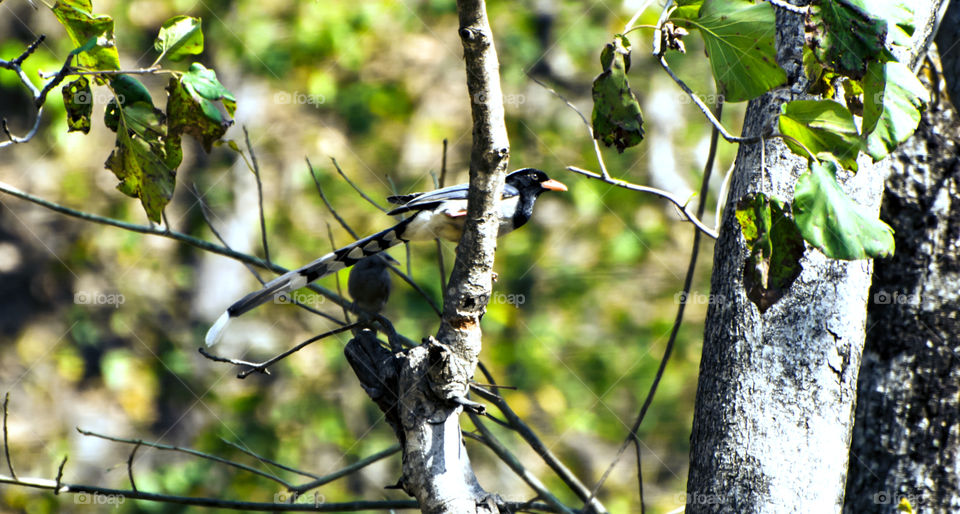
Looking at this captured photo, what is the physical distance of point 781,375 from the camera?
198cm

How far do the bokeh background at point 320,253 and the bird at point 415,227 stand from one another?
10.5 ft

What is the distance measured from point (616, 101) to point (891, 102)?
59 cm

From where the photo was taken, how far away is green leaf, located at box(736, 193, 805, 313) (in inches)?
65.7

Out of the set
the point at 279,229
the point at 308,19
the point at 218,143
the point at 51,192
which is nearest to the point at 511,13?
the point at 308,19

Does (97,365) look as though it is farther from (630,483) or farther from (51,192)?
(630,483)

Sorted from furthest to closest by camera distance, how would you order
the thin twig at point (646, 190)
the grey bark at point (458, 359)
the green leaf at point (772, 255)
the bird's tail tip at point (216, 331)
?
the bird's tail tip at point (216, 331) → the thin twig at point (646, 190) → the grey bark at point (458, 359) → the green leaf at point (772, 255)

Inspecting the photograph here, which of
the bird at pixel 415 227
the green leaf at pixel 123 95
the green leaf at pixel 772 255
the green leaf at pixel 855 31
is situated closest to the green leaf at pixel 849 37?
the green leaf at pixel 855 31

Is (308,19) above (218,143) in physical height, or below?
above

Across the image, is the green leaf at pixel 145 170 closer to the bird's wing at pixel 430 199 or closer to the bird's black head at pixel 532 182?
the bird's wing at pixel 430 199

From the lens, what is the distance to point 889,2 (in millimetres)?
1625

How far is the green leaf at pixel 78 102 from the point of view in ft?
6.84

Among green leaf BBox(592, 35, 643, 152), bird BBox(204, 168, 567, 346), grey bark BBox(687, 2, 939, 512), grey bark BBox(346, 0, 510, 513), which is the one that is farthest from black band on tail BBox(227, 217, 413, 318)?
grey bark BBox(687, 2, 939, 512)

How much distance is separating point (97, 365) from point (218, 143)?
18.8 ft

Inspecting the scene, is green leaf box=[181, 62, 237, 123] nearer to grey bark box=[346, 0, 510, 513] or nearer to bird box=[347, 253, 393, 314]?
grey bark box=[346, 0, 510, 513]
